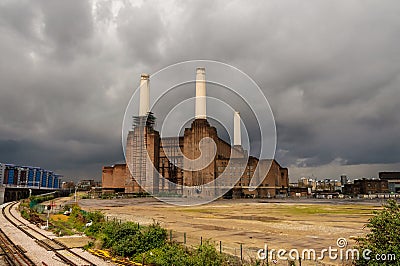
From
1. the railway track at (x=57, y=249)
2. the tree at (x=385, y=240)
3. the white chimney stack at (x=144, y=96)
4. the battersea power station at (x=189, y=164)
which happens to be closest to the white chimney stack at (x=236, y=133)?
the battersea power station at (x=189, y=164)

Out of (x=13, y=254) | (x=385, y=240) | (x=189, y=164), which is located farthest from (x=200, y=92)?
(x=385, y=240)

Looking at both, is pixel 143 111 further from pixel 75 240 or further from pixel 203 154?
pixel 75 240

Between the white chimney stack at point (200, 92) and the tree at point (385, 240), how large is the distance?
10105cm

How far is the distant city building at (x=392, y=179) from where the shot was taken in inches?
6713

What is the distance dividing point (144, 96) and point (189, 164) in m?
28.0

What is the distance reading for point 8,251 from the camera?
870 inches

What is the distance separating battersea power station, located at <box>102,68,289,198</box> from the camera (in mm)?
111125

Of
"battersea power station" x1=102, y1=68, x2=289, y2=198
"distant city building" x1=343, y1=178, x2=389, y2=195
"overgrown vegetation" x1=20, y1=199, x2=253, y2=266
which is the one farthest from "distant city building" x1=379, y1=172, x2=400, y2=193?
"overgrown vegetation" x1=20, y1=199, x2=253, y2=266

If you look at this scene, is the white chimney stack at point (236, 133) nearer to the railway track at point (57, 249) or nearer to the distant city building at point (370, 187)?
the distant city building at point (370, 187)

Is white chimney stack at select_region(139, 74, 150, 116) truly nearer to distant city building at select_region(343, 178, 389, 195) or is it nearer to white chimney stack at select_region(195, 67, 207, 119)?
white chimney stack at select_region(195, 67, 207, 119)

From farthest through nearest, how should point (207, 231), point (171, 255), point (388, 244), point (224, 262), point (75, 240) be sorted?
point (207, 231), point (75, 240), point (171, 255), point (224, 262), point (388, 244)

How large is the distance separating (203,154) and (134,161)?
23449 millimetres

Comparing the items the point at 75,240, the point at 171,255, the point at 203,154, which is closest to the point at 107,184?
the point at 203,154

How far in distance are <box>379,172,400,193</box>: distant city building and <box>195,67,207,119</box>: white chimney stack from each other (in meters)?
113
